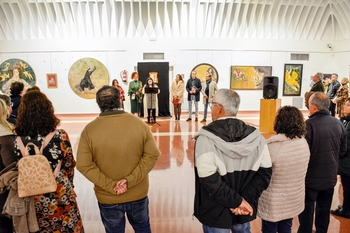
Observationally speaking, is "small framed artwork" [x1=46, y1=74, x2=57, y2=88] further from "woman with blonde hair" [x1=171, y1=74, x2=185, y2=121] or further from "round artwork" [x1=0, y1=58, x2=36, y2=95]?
"woman with blonde hair" [x1=171, y1=74, x2=185, y2=121]

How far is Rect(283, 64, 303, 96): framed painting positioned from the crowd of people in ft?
36.4

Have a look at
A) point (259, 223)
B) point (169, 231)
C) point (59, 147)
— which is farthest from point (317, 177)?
point (59, 147)

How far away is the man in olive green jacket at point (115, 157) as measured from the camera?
1818 mm

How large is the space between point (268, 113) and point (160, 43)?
20.1ft

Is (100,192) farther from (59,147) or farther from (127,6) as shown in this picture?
(127,6)

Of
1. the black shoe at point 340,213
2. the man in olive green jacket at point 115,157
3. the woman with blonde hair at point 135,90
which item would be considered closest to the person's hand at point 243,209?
the man in olive green jacket at point 115,157

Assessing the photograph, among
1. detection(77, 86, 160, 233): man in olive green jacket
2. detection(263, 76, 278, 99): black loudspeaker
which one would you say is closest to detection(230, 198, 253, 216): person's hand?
detection(77, 86, 160, 233): man in olive green jacket

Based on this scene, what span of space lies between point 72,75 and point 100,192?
426 inches

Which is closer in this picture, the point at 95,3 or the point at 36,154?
the point at 36,154

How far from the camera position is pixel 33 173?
5.97 feet

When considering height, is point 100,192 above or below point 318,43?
below

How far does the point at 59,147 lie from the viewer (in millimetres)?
1896

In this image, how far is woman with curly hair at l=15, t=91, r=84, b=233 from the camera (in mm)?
1853

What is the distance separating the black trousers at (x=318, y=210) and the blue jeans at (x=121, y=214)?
1.49 metres
